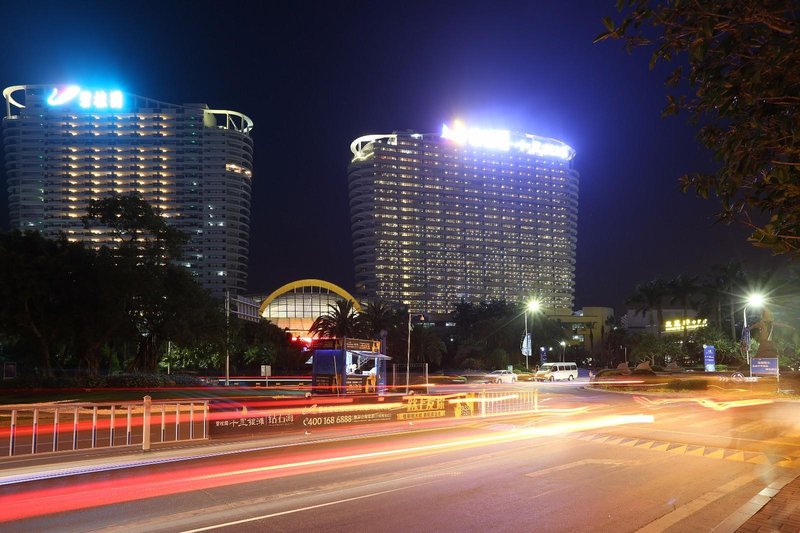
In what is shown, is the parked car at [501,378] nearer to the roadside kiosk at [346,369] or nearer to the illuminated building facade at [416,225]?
the roadside kiosk at [346,369]

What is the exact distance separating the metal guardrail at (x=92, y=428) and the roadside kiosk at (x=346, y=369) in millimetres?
5846

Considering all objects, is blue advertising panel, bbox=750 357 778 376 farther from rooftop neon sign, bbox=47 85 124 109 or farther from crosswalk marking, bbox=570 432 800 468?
rooftop neon sign, bbox=47 85 124 109

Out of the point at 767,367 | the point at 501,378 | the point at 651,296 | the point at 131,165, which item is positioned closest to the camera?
the point at 767,367

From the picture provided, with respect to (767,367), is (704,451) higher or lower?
lower

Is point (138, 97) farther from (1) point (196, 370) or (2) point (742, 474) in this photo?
(2) point (742, 474)

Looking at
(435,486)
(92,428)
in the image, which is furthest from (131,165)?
(435,486)

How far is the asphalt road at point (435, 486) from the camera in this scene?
8.43 metres

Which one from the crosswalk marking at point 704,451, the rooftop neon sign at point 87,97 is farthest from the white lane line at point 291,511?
the rooftop neon sign at point 87,97

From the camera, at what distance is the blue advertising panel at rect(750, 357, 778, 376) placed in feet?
128

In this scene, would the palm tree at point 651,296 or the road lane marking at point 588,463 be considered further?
the palm tree at point 651,296

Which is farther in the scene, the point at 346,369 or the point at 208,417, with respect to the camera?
the point at 346,369

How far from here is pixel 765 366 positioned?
39688 millimetres

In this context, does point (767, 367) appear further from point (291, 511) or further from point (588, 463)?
point (291, 511)

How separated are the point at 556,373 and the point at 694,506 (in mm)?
56245
